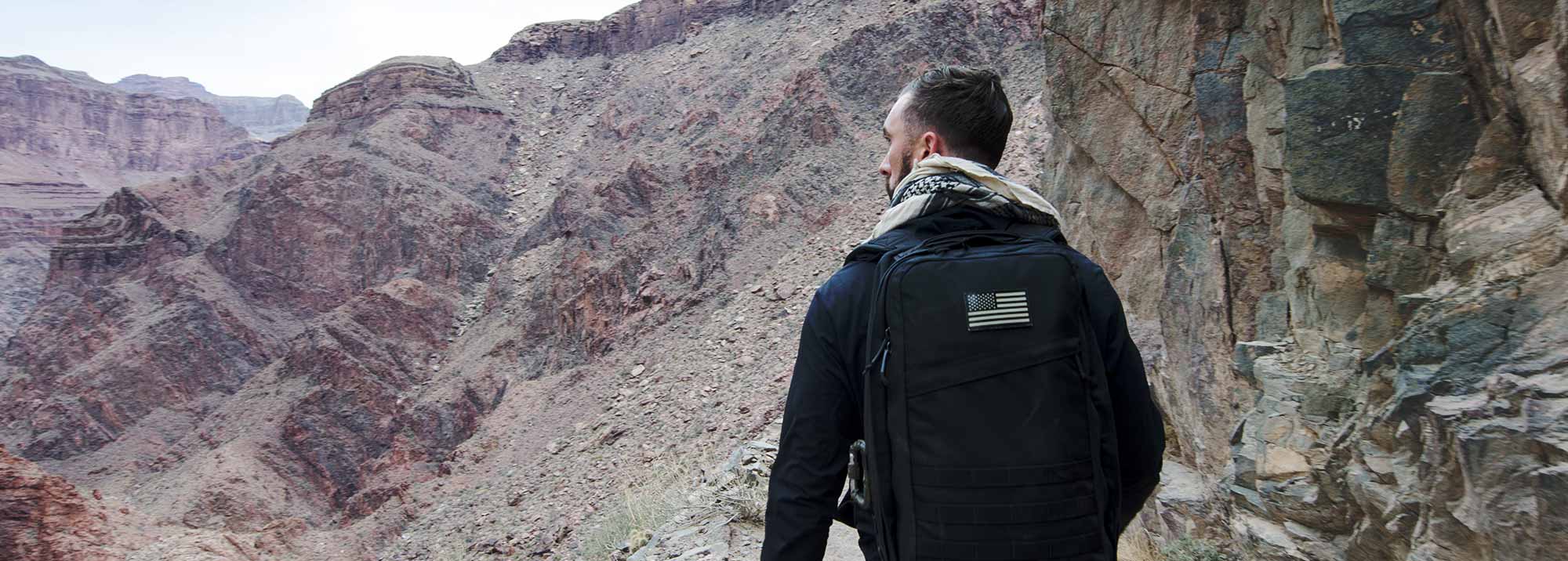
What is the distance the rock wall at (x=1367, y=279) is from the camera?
2295 millimetres

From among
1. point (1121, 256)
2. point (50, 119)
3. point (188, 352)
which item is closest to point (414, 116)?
point (188, 352)

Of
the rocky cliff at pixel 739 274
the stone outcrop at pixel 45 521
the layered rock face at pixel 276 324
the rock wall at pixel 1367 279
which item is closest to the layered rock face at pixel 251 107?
the rocky cliff at pixel 739 274

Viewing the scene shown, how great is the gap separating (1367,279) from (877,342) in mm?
2384

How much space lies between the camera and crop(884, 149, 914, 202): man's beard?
2023mm

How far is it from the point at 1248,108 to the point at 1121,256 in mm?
2499

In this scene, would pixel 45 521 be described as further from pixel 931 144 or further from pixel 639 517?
pixel 931 144

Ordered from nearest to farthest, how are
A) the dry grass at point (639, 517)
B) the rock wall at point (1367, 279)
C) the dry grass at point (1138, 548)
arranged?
the rock wall at point (1367, 279)
the dry grass at point (1138, 548)
the dry grass at point (639, 517)

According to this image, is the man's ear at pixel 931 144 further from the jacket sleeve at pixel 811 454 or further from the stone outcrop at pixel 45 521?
the stone outcrop at pixel 45 521

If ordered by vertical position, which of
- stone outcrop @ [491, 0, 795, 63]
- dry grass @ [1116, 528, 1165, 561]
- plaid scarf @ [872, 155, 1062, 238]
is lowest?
dry grass @ [1116, 528, 1165, 561]

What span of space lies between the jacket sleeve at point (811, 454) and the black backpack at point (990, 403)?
0.37ft

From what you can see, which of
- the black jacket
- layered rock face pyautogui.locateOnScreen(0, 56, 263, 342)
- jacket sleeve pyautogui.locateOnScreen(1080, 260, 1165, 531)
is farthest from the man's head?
layered rock face pyautogui.locateOnScreen(0, 56, 263, 342)

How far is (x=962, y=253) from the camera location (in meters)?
1.78

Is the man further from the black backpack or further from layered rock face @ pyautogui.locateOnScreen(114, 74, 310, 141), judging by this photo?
layered rock face @ pyautogui.locateOnScreen(114, 74, 310, 141)

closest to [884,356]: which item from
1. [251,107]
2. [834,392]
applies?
[834,392]
